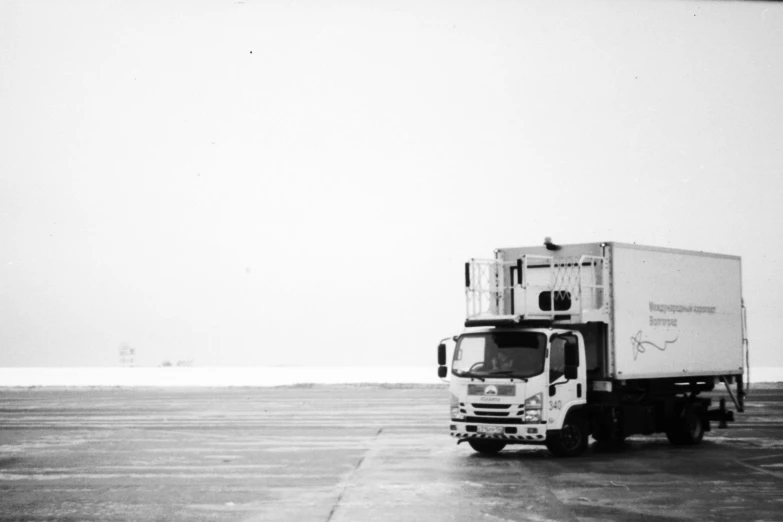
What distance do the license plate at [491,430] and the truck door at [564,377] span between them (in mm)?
899

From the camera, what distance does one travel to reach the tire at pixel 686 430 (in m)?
22.0

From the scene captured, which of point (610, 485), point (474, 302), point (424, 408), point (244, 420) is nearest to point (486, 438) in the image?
point (474, 302)

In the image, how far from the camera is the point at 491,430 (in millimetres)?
18797

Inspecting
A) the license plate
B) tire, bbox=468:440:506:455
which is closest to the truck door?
the license plate

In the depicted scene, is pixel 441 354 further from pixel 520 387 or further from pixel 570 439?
pixel 570 439

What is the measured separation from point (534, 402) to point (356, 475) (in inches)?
156

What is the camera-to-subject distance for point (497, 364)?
19.4 m

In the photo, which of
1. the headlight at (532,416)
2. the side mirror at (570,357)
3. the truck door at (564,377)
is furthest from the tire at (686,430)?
the headlight at (532,416)

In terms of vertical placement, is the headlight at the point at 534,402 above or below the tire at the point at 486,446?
above

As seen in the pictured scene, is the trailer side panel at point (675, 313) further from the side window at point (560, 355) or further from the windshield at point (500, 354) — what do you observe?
the windshield at point (500, 354)

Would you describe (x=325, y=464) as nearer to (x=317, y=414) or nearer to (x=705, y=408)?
(x=705, y=408)

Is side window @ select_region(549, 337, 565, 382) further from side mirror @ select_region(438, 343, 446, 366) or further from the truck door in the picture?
side mirror @ select_region(438, 343, 446, 366)

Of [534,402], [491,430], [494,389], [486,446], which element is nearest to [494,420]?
[491,430]

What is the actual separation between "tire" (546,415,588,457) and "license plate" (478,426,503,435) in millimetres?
954
